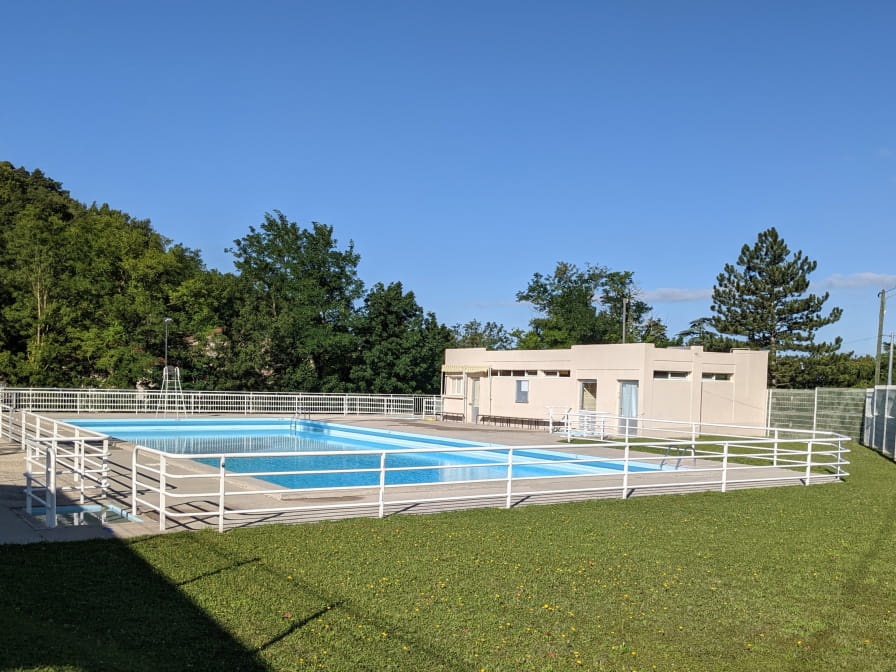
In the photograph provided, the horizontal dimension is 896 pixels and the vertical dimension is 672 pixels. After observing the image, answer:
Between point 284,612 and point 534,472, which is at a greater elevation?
point 284,612

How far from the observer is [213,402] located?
2908 cm

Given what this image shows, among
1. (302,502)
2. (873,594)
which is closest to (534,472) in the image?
(302,502)

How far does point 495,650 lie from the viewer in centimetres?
470

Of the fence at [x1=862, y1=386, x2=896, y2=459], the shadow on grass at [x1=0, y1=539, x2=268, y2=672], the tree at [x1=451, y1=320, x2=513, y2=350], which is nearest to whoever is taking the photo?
the shadow on grass at [x1=0, y1=539, x2=268, y2=672]

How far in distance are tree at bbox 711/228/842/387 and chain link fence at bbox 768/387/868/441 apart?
13.2 metres

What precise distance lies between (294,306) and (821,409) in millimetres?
22688

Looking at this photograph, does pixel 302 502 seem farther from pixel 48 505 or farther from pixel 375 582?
pixel 375 582

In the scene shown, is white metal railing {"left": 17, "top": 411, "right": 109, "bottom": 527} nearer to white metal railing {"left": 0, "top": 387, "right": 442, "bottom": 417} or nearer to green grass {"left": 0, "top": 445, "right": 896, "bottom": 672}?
green grass {"left": 0, "top": 445, "right": 896, "bottom": 672}

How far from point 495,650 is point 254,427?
2301cm

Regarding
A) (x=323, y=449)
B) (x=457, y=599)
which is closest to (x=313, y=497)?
(x=457, y=599)

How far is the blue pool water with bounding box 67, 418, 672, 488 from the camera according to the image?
1573 cm

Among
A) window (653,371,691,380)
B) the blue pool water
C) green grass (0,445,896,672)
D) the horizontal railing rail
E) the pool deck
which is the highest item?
window (653,371,691,380)

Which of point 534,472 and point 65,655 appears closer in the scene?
point 65,655

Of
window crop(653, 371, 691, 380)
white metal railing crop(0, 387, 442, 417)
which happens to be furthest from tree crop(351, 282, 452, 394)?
window crop(653, 371, 691, 380)
